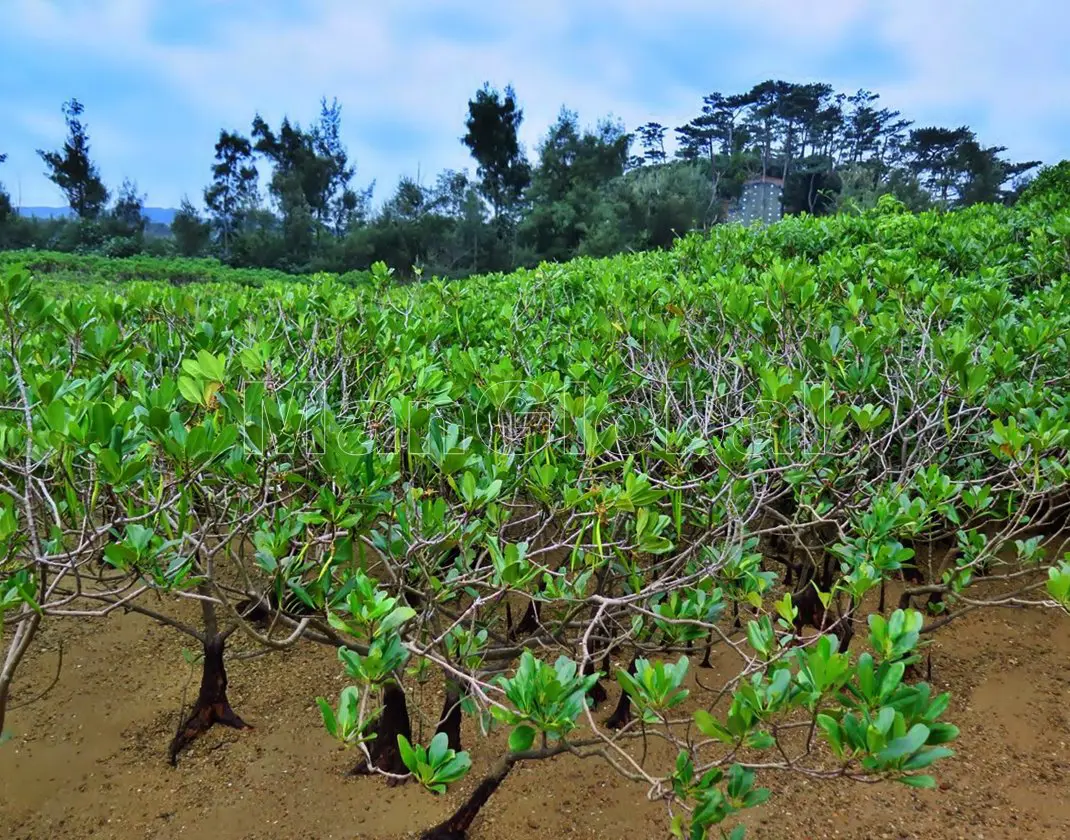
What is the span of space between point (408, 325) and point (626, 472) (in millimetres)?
1768

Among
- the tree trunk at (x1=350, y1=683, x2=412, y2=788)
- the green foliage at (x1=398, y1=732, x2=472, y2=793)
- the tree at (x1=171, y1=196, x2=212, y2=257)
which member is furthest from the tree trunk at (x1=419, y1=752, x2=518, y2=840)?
the tree at (x1=171, y1=196, x2=212, y2=257)

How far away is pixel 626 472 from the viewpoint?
5.75ft

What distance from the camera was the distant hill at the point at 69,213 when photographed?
118 ft

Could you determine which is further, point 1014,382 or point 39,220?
point 39,220

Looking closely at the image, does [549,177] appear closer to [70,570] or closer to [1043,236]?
[1043,236]

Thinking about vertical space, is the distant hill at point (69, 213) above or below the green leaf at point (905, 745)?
above

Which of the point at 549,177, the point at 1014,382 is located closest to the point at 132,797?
the point at 1014,382

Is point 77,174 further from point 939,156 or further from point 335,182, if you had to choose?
point 939,156

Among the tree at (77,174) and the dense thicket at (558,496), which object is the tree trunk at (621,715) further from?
the tree at (77,174)

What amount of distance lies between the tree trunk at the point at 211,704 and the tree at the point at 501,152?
3174cm

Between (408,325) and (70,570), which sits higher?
(408,325)

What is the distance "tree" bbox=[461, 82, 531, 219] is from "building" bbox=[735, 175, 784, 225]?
13.8 metres

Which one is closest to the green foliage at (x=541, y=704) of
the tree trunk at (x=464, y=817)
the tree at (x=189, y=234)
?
the tree trunk at (x=464, y=817)

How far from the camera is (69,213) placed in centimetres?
3747
